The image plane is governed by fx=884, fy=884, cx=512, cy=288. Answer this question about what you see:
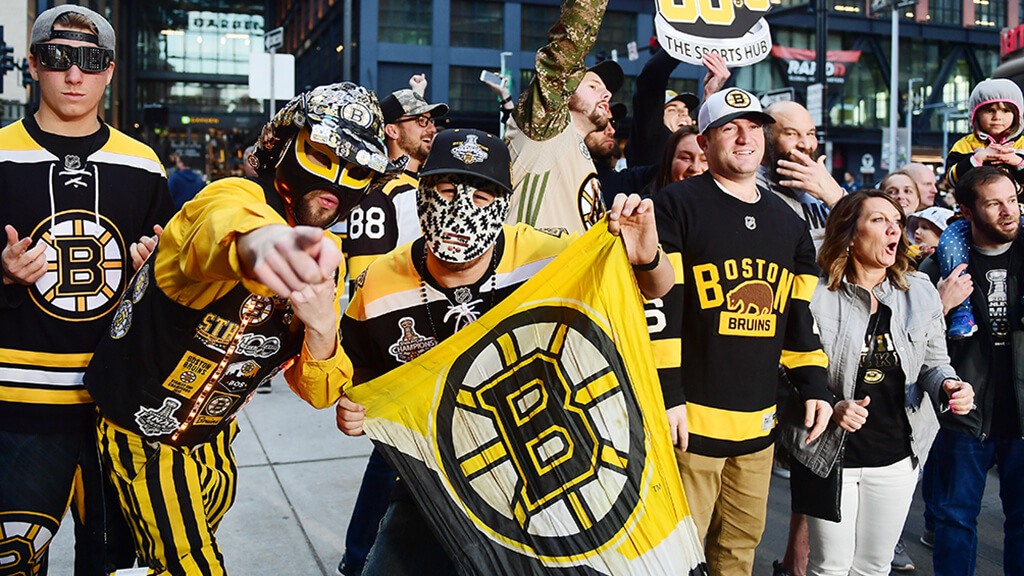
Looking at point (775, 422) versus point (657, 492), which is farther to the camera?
point (775, 422)

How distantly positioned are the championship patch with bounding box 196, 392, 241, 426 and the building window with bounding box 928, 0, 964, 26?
53158mm

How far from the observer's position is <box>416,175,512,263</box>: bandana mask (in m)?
2.87

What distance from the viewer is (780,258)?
3.31 m

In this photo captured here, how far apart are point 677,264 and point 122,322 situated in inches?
73.9

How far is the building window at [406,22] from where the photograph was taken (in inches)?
1578

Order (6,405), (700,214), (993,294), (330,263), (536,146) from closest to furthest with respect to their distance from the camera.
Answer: (330,263), (6,405), (700,214), (536,146), (993,294)

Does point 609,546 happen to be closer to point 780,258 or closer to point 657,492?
point 657,492

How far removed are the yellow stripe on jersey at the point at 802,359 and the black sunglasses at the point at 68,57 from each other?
9.14ft

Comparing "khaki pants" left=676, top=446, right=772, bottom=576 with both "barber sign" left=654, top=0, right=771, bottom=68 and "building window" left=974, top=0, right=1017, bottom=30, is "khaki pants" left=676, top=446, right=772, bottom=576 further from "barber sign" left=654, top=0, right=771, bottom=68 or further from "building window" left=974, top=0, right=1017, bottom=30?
"building window" left=974, top=0, right=1017, bottom=30

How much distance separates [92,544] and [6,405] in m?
0.63

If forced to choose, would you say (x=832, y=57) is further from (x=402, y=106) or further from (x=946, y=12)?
(x=402, y=106)

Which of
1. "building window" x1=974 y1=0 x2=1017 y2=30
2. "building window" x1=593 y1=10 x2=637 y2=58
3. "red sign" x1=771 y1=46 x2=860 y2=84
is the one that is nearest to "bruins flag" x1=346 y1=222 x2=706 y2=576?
"red sign" x1=771 y1=46 x2=860 y2=84

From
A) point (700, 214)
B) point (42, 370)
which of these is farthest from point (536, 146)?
point (42, 370)

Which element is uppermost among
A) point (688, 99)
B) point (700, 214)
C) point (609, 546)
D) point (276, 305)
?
point (688, 99)
